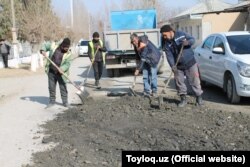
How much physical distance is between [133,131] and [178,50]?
9.01 feet

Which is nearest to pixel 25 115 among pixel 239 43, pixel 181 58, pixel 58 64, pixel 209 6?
pixel 58 64

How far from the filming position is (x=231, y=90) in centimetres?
1002

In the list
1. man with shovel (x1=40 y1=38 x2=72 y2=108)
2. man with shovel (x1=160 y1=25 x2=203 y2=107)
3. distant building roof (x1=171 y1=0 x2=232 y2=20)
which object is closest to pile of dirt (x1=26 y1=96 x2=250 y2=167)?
man with shovel (x1=160 y1=25 x2=203 y2=107)

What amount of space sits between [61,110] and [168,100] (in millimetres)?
2497

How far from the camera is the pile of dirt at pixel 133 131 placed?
626cm

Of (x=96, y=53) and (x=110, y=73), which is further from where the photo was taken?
(x=110, y=73)

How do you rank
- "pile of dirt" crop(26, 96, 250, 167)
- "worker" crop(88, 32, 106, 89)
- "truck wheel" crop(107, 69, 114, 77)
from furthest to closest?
"truck wheel" crop(107, 69, 114, 77)
"worker" crop(88, 32, 106, 89)
"pile of dirt" crop(26, 96, 250, 167)

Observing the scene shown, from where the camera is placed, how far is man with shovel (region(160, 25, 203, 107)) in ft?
30.2

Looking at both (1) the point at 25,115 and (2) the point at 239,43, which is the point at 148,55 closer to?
(2) the point at 239,43

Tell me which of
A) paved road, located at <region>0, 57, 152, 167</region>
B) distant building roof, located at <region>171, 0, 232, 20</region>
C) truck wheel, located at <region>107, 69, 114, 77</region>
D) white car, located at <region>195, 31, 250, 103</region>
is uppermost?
distant building roof, located at <region>171, 0, 232, 20</region>

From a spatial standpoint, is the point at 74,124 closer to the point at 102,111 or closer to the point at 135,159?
the point at 102,111

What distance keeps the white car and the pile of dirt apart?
953 mm

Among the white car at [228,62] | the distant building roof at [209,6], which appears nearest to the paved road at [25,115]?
the white car at [228,62]

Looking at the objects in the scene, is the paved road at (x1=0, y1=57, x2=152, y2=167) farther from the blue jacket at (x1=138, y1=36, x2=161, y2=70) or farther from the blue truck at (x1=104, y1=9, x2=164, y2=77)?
the blue jacket at (x1=138, y1=36, x2=161, y2=70)
